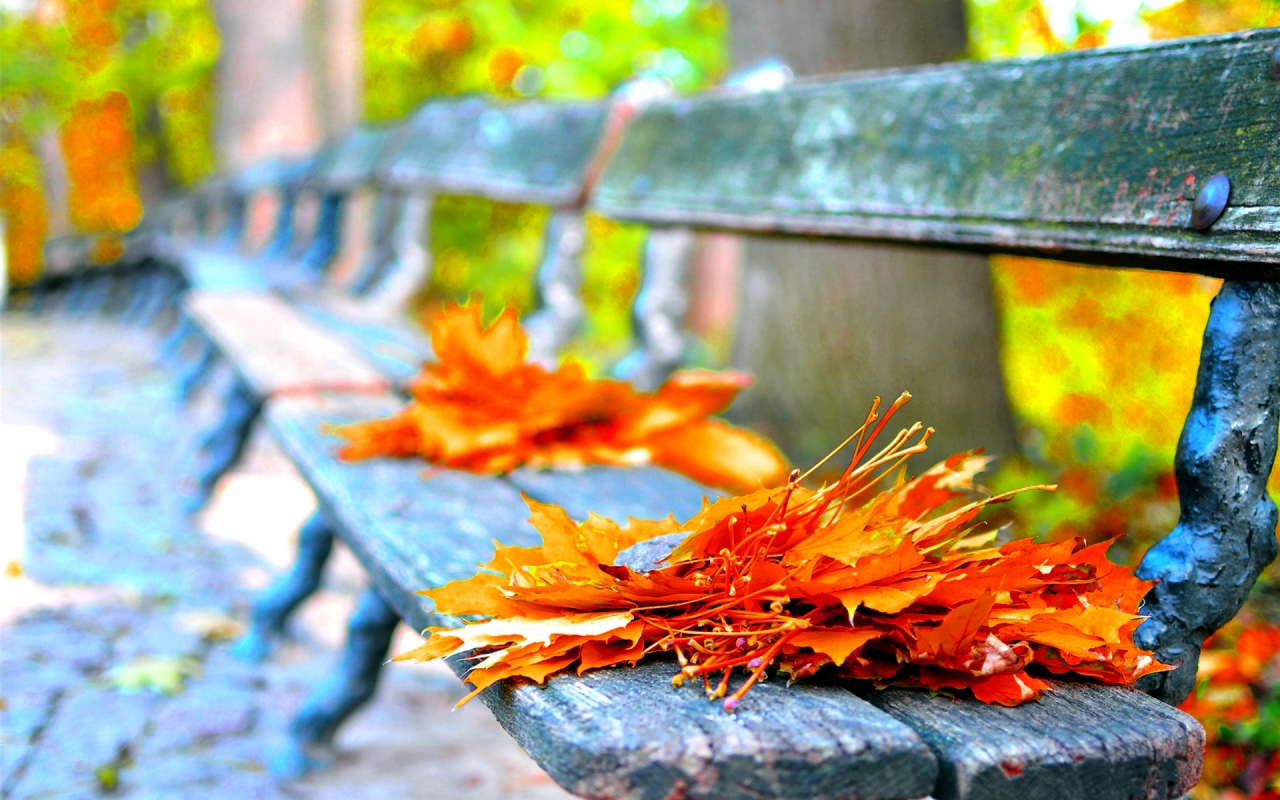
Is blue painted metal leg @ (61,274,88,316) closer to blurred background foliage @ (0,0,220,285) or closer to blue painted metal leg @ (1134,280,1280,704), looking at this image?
blurred background foliage @ (0,0,220,285)

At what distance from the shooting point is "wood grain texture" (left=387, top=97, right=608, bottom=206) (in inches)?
122

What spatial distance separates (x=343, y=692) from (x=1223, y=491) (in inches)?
58.1

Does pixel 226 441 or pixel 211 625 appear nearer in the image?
pixel 211 625

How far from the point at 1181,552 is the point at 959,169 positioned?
27.9 inches

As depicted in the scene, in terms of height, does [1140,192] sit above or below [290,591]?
above

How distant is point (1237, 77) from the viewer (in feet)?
4.38

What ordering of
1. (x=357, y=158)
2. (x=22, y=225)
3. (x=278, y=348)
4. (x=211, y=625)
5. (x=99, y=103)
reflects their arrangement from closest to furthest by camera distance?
(x=211, y=625) < (x=278, y=348) < (x=357, y=158) < (x=99, y=103) < (x=22, y=225)

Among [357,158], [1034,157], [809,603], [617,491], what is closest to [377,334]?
[357,158]

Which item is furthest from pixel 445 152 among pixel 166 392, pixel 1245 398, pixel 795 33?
pixel 1245 398

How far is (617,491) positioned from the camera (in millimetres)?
1773

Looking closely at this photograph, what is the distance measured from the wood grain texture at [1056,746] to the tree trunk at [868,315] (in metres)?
2.58

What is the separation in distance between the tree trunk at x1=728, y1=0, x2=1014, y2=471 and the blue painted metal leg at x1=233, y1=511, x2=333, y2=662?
1.82 m

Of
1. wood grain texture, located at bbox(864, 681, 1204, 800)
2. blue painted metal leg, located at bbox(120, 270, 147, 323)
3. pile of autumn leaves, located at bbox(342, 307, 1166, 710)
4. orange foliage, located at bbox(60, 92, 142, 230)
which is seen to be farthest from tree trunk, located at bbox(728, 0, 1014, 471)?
orange foliage, located at bbox(60, 92, 142, 230)

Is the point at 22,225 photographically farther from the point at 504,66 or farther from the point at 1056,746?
the point at 1056,746
